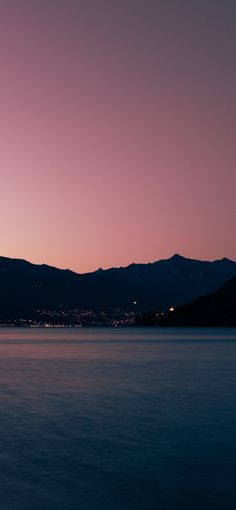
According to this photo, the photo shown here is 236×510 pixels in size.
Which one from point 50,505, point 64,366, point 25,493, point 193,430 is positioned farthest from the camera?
point 64,366

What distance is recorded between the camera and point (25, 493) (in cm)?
2430

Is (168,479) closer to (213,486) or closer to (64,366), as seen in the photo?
(213,486)

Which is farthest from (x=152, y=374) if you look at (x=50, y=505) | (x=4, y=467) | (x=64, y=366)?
(x=50, y=505)

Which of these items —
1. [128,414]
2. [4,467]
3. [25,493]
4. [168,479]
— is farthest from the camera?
[128,414]

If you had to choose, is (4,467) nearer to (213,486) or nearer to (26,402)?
(213,486)

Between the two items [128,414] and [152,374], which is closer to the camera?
[128,414]

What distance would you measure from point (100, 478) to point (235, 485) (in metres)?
5.78

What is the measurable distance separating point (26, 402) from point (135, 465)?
2519cm

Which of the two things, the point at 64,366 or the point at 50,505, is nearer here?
the point at 50,505

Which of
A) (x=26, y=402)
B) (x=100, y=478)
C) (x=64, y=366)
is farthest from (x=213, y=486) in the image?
(x=64, y=366)

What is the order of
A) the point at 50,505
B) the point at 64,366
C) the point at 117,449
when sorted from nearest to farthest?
1. the point at 50,505
2. the point at 117,449
3. the point at 64,366

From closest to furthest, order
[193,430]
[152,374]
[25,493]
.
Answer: [25,493] → [193,430] → [152,374]

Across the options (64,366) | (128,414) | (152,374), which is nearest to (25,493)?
(128,414)

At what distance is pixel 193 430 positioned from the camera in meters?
38.6
